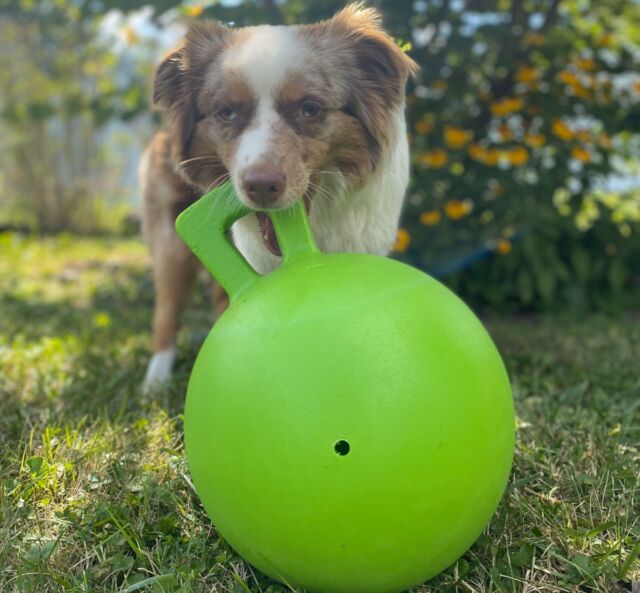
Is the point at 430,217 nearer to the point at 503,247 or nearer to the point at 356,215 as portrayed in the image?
the point at 503,247

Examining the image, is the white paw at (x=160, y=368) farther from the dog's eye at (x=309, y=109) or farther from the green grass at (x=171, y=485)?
the dog's eye at (x=309, y=109)

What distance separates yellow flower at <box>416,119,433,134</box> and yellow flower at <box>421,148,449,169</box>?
0.14m

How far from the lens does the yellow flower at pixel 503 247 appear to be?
442 cm

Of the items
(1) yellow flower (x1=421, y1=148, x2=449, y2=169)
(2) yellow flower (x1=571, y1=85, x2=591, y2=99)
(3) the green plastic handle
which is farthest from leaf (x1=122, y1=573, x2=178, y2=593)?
(2) yellow flower (x1=571, y1=85, x2=591, y2=99)

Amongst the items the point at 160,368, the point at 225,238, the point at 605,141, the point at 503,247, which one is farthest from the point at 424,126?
the point at 225,238

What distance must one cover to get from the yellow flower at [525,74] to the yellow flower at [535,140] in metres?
0.36

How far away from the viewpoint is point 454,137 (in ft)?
14.3

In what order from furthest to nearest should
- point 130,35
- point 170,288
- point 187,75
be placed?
1. point 130,35
2. point 170,288
3. point 187,75

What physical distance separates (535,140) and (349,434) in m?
3.55

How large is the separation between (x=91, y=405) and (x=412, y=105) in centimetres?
292

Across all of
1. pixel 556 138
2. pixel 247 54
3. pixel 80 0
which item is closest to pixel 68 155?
pixel 80 0

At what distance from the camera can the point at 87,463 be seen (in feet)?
6.66

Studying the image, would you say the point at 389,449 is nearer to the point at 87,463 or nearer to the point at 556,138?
the point at 87,463

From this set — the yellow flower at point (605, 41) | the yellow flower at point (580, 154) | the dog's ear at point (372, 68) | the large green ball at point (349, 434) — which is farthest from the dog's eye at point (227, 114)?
the yellow flower at point (605, 41)
